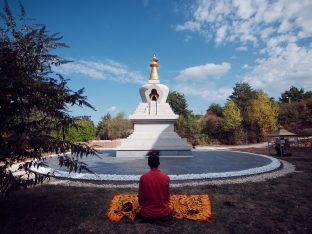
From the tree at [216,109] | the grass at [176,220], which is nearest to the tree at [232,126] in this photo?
the tree at [216,109]

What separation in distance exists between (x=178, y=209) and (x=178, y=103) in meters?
51.9

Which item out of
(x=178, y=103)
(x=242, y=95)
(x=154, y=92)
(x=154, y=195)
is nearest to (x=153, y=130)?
(x=154, y=92)

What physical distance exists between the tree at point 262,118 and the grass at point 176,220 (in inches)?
1445

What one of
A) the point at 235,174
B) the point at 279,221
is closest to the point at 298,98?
the point at 235,174

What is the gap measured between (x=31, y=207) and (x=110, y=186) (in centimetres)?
262

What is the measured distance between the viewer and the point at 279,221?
5258mm

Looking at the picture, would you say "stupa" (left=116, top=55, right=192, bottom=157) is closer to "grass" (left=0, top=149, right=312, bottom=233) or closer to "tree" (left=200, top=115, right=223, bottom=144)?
"grass" (left=0, top=149, right=312, bottom=233)

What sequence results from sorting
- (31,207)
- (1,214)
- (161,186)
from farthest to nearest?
(31,207)
(1,214)
(161,186)

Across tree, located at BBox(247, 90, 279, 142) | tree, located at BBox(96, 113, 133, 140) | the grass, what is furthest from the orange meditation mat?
tree, located at BBox(96, 113, 133, 140)

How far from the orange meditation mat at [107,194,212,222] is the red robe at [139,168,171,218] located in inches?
17.9

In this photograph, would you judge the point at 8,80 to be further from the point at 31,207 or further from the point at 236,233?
the point at 236,233

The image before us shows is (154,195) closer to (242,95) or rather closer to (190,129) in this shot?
(190,129)

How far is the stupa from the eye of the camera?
16.8 m

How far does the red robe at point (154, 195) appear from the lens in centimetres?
507
